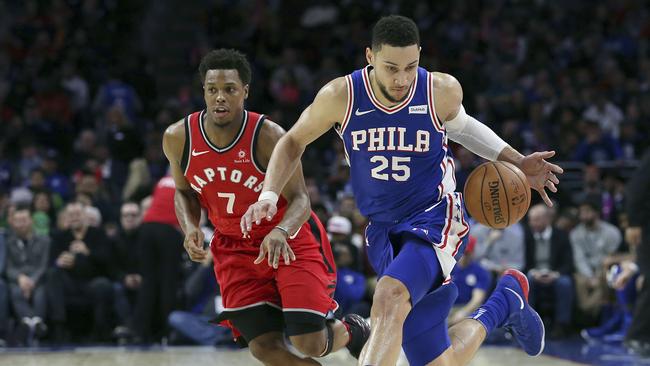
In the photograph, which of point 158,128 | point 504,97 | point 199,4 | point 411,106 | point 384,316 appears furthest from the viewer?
point 199,4

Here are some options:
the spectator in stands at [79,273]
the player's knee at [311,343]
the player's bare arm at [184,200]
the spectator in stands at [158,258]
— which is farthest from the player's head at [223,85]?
the spectator in stands at [79,273]

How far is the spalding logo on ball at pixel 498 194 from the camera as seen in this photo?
526cm

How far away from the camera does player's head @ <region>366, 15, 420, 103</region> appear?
487 centimetres

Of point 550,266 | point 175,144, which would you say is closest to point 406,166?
point 175,144

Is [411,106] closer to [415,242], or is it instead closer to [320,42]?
[415,242]

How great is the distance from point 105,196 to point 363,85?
7547 millimetres

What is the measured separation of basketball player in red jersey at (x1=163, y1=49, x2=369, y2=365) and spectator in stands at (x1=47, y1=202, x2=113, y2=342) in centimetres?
511

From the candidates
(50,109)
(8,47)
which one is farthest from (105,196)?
(8,47)

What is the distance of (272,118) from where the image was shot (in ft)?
45.3

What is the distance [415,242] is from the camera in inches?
197

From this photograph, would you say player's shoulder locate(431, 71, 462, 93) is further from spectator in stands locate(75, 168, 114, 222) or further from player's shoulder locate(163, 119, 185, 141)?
spectator in stands locate(75, 168, 114, 222)

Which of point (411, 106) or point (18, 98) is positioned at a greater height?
point (18, 98)

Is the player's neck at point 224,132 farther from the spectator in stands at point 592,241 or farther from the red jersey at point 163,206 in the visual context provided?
the spectator in stands at point 592,241

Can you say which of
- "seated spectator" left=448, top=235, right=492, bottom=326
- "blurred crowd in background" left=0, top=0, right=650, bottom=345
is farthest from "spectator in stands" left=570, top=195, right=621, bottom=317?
"seated spectator" left=448, top=235, right=492, bottom=326
